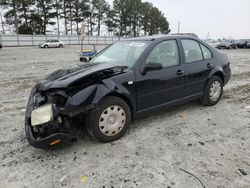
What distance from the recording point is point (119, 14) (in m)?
49.4

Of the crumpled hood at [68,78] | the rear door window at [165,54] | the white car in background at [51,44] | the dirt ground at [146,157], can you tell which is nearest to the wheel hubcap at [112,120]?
the dirt ground at [146,157]

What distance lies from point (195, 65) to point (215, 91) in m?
0.90

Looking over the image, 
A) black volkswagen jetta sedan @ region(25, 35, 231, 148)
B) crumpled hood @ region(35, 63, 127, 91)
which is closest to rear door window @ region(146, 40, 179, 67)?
black volkswagen jetta sedan @ region(25, 35, 231, 148)

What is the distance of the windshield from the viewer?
331 centimetres

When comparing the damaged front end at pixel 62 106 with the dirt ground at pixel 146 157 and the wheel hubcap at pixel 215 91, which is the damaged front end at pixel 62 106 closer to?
the dirt ground at pixel 146 157

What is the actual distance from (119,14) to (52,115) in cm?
5082

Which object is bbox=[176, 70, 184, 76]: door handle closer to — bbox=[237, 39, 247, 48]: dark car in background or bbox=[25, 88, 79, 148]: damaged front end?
bbox=[25, 88, 79, 148]: damaged front end

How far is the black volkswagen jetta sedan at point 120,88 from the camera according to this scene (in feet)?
8.49

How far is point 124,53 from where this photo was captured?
3578 mm

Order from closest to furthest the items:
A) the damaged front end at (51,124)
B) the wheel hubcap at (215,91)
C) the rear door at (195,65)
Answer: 1. the damaged front end at (51,124)
2. the rear door at (195,65)
3. the wheel hubcap at (215,91)

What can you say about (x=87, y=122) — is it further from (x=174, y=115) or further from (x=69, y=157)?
(x=174, y=115)

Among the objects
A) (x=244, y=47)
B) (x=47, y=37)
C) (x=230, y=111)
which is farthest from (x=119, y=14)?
(x=230, y=111)

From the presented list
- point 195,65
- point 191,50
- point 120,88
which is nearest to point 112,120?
point 120,88

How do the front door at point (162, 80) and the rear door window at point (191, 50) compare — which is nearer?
the front door at point (162, 80)
